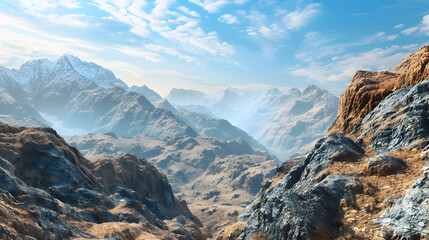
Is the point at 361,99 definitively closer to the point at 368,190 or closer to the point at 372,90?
the point at 372,90

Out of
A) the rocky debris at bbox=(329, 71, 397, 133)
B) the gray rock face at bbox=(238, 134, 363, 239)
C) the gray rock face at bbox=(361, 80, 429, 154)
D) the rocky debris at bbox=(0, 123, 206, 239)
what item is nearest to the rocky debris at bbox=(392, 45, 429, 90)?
the rocky debris at bbox=(329, 71, 397, 133)

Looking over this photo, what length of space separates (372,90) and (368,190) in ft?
138

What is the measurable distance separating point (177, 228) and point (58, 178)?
137 ft

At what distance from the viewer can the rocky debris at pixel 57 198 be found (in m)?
35.5

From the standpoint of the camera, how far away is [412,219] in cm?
2177

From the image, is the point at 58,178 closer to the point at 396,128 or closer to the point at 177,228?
the point at 177,228

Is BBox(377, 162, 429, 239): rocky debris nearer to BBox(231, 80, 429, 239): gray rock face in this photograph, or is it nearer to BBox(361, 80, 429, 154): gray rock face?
BBox(231, 80, 429, 239): gray rock face

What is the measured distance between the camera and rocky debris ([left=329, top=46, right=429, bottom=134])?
171ft

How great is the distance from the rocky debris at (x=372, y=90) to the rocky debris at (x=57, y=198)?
Answer: 5360 centimetres

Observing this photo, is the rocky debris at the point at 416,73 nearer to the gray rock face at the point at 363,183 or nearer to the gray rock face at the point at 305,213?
the gray rock face at the point at 363,183

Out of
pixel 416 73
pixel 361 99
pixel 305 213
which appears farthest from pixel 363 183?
pixel 361 99

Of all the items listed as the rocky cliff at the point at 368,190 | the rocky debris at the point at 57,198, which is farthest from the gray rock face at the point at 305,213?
the rocky debris at the point at 57,198

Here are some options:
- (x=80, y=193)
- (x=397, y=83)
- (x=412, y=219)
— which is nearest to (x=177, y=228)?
(x=80, y=193)

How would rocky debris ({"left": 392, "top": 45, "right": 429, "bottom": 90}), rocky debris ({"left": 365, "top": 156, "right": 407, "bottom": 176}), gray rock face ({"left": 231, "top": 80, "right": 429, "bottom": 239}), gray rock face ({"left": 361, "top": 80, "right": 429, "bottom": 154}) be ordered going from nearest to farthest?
gray rock face ({"left": 231, "top": 80, "right": 429, "bottom": 239})
rocky debris ({"left": 365, "top": 156, "right": 407, "bottom": 176})
gray rock face ({"left": 361, "top": 80, "right": 429, "bottom": 154})
rocky debris ({"left": 392, "top": 45, "right": 429, "bottom": 90})
